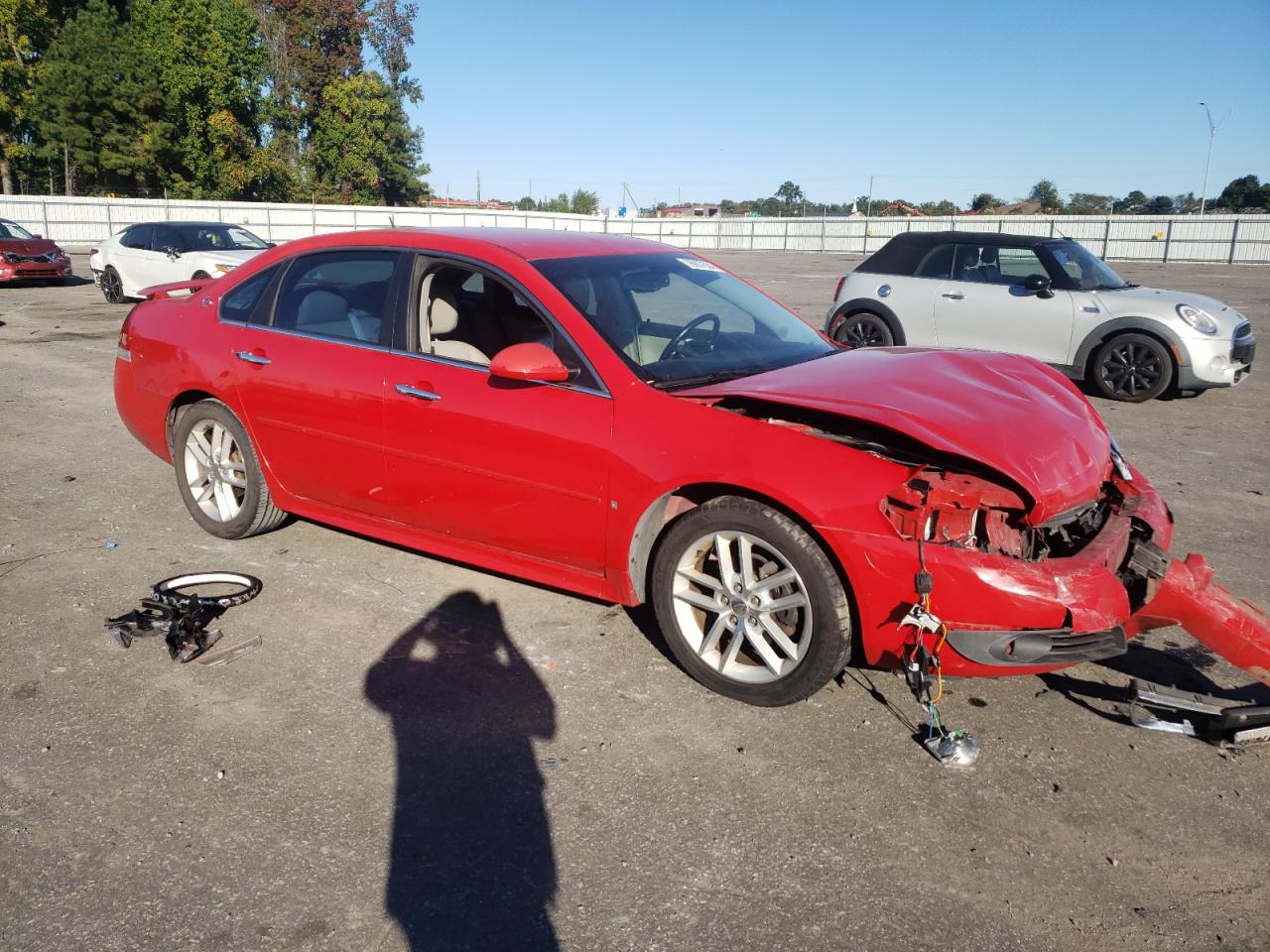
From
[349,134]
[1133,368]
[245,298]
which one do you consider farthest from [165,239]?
[349,134]

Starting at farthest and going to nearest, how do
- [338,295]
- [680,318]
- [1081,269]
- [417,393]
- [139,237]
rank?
[139,237] → [1081,269] → [338,295] → [680,318] → [417,393]

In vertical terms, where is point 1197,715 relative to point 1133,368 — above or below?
below

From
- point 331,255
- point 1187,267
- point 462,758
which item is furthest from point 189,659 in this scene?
point 1187,267

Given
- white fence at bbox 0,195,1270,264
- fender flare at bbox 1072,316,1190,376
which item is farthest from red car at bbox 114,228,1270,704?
white fence at bbox 0,195,1270,264

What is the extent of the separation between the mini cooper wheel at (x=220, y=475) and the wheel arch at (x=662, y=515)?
2.31 meters

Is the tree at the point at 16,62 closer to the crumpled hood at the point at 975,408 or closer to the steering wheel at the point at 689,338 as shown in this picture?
the steering wheel at the point at 689,338

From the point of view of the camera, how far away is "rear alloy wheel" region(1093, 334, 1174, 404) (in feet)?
31.4

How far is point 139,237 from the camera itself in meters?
17.6

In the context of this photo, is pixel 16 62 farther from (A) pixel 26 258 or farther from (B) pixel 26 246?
(A) pixel 26 258

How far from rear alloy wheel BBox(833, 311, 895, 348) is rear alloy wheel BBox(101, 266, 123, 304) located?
13807 millimetres

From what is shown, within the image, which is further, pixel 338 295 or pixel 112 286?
pixel 112 286

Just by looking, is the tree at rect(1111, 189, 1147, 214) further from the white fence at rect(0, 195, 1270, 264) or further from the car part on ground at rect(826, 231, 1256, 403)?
the car part on ground at rect(826, 231, 1256, 403)

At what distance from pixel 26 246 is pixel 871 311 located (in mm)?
18022

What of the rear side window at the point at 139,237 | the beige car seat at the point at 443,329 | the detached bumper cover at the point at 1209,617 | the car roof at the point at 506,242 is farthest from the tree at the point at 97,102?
the detached bumper cover at the point at 1209,617
